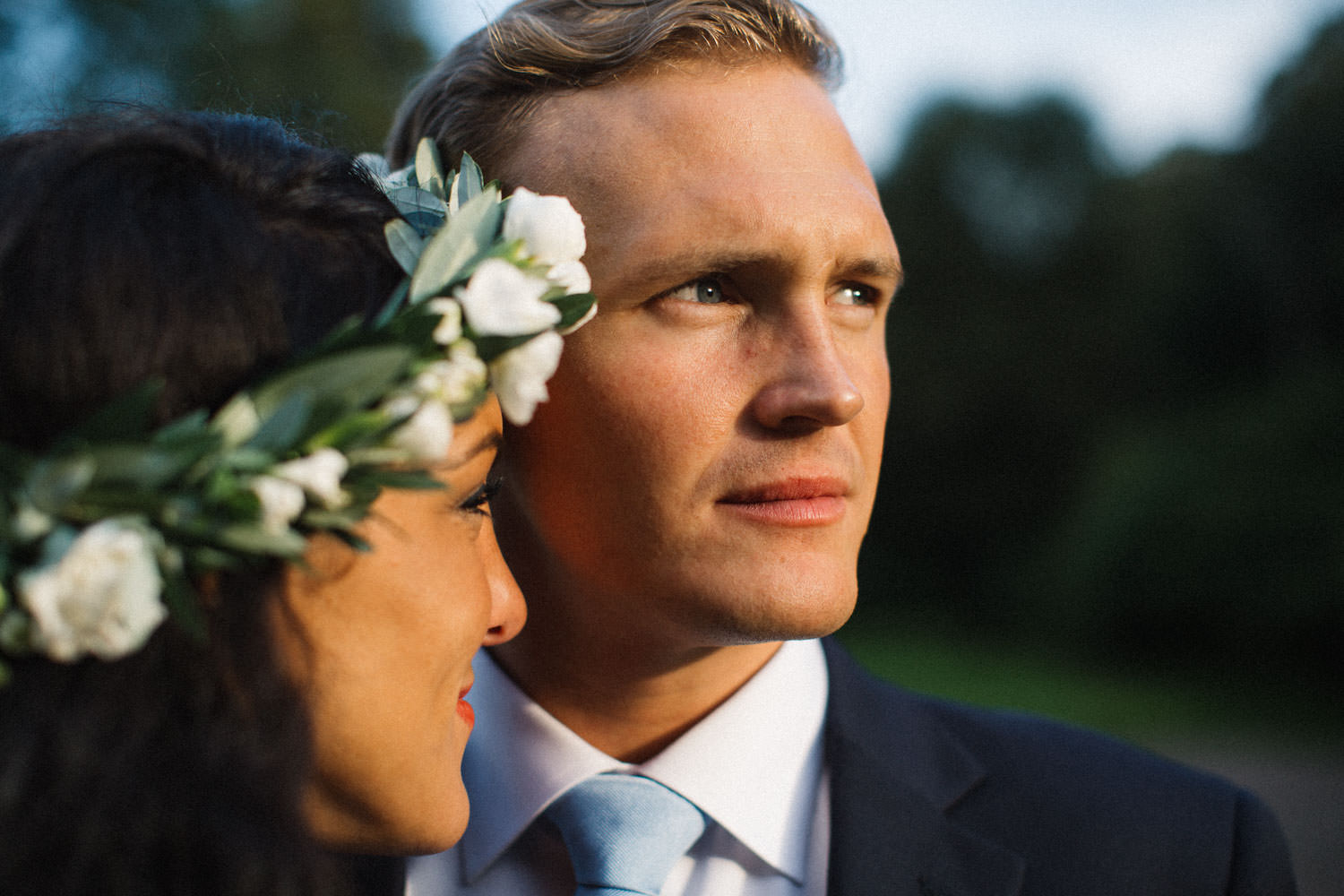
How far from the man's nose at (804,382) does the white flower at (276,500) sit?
4.08 feet

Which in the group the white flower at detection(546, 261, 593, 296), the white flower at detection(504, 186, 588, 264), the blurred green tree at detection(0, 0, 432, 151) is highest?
the white flower at detection(504, 186, 588, 264)

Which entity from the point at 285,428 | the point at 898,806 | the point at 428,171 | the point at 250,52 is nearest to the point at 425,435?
the point at 285,428

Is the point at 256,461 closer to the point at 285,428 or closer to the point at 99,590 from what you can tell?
the point at 285,428

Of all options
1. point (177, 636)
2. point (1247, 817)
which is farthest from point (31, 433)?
point (1247, 817)

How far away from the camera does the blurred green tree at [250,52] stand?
3.08 metres

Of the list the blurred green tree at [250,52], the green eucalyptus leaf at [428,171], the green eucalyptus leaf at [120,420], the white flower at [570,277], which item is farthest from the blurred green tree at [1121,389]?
the green eucalyptus leaf at [120,420]

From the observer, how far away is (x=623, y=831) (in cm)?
270

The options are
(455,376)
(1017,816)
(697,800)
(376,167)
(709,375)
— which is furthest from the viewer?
(376,167)

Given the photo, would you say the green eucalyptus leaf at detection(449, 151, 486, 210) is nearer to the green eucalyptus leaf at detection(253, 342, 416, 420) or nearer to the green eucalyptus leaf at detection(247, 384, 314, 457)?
the green eucalyptus leaf at detection(253, 342, 416, 420)

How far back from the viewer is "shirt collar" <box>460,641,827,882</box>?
281 centimetres

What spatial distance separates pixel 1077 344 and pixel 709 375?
29.1m

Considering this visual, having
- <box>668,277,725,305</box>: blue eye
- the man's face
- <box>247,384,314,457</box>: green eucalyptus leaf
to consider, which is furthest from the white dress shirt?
<box>247,384,314,457</box>: green eucalyptus leaf

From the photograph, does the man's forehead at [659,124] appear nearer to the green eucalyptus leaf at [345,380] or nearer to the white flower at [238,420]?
the green eucalyptus leaf at [345,380]

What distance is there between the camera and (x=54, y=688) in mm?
1817
